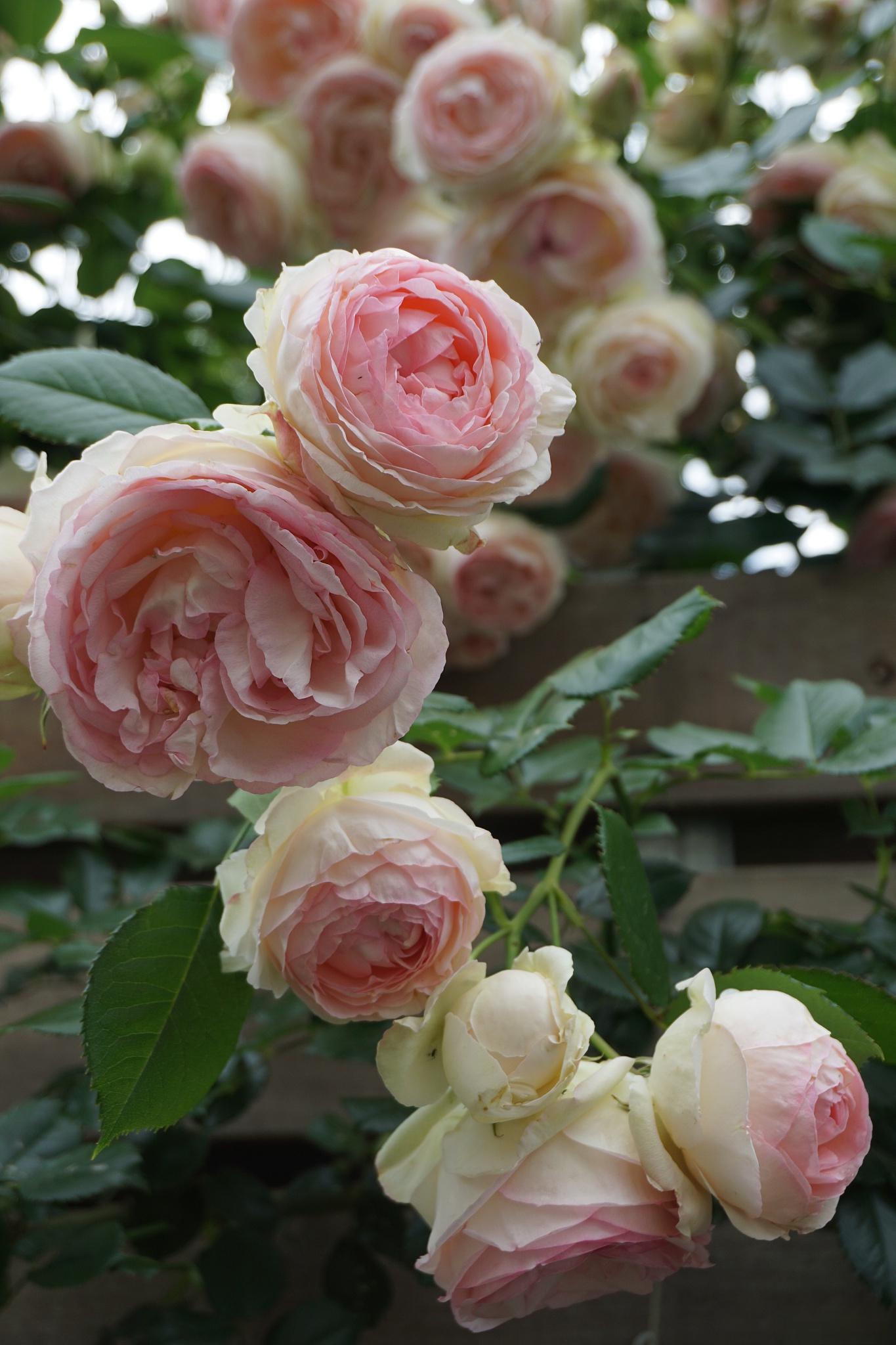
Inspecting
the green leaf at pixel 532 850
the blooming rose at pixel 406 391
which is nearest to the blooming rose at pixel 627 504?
the green leaf at pixel 532 850

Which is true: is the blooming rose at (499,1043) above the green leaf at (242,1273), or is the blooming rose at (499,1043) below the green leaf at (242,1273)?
above

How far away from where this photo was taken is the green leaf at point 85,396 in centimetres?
39

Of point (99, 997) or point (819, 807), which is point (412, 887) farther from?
point (819, 807)

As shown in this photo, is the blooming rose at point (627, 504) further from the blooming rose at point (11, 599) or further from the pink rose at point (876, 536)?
the blooming rose at point (11, 599)

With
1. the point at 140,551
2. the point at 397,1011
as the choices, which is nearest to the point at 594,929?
the point at 397,1011

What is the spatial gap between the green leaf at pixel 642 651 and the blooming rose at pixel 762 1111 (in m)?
0.13

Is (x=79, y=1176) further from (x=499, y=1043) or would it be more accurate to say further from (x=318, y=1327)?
(x=499, y=1043)

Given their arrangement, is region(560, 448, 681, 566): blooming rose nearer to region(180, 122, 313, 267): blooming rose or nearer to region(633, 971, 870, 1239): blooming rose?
region(180, 122, 313, 267): blooming rose

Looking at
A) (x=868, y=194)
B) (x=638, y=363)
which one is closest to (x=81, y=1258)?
(x=638, y=363)

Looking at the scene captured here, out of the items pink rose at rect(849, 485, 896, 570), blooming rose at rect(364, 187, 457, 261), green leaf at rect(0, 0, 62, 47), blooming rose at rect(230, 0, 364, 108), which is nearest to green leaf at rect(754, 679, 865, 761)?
pink rose at rect(849, 485, 896, 570)

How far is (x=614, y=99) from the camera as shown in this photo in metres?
0.74

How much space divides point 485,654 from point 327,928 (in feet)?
1.50

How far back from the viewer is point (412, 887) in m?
0.32

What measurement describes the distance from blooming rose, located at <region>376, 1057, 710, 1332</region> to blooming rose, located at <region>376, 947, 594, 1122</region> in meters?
0.01
